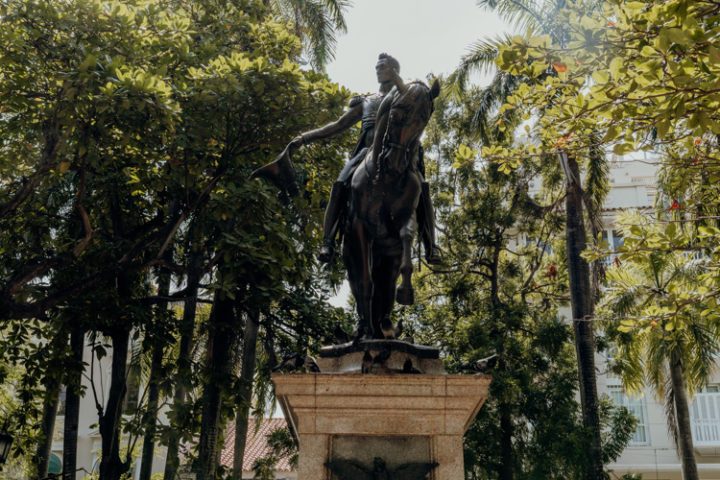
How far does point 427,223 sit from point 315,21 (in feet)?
46.1

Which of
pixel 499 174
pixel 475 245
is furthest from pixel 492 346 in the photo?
pixel 499 174

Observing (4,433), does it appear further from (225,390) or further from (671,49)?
(671,49)

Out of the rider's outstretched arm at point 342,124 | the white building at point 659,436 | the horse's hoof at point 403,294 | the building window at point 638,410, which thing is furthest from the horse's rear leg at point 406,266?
the building window at point 638,410

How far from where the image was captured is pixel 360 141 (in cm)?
630

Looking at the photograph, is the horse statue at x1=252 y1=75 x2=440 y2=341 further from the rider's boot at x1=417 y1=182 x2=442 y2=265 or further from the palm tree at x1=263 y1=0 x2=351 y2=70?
the palm tree at x1=263 y1=0 x2=351 y2=70

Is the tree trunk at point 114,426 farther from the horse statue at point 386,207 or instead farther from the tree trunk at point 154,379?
the horse statue at point 386,207

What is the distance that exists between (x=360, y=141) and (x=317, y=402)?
2.27m

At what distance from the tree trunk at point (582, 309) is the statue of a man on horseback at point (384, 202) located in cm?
811

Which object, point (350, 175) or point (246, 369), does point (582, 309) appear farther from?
point (350, 175)

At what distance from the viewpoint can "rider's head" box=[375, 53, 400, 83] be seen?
598 cm

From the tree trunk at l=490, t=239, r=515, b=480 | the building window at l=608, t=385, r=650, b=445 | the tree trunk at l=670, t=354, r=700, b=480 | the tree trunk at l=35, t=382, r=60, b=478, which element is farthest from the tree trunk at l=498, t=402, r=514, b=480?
the building window at l=608, t=385, r=650, b=445

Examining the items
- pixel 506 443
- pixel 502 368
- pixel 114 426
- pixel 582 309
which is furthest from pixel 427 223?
pixel 582 309

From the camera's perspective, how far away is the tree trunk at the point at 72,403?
1230 cm

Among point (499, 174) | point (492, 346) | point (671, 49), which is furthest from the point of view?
point (499, 174)
